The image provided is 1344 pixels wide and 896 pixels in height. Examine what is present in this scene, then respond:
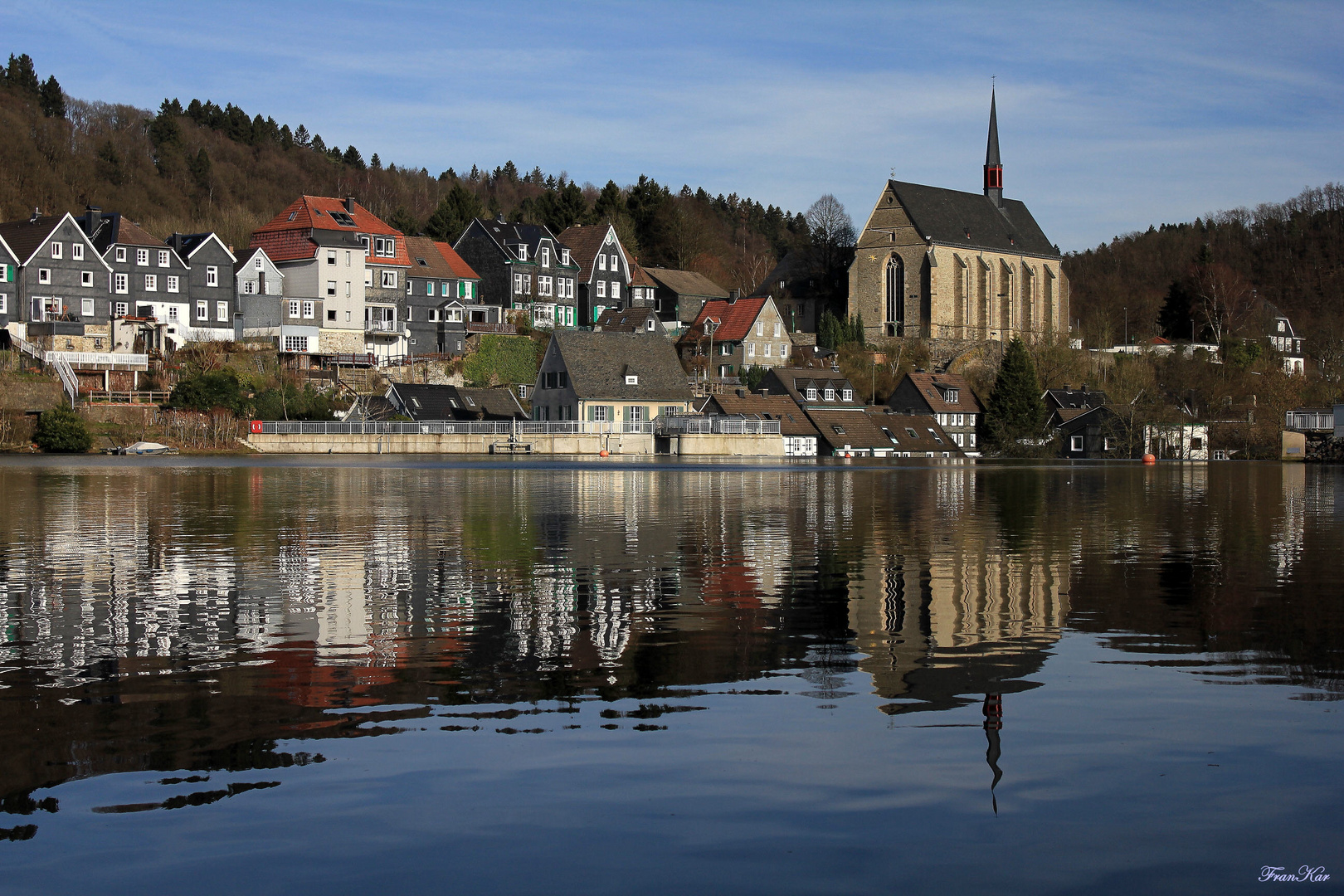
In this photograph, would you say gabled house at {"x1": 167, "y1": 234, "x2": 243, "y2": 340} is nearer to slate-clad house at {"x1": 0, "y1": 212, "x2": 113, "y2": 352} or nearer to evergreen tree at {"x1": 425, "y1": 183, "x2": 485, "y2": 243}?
slate-clad house at {"x1": 0, "y1": 212, "x2": 113, "y2": 352}

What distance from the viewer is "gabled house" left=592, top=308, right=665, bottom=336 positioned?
11012 centimetres

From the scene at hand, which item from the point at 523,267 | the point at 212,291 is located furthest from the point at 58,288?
the point at 523,267

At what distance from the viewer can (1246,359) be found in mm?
126188

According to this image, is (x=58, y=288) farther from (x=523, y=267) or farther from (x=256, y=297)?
(x=523, y=267)

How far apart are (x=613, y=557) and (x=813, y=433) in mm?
73889

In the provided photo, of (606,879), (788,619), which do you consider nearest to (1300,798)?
(606,879)

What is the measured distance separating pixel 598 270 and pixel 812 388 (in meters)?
25.5

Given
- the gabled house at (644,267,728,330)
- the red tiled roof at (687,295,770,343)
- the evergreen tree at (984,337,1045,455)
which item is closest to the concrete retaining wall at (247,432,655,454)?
the red tiled roof at (687,295,770,343)

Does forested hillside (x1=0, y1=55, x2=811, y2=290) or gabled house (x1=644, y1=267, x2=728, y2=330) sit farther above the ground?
forested hillside (x1=0, y1=55, x2=811, y2=290)

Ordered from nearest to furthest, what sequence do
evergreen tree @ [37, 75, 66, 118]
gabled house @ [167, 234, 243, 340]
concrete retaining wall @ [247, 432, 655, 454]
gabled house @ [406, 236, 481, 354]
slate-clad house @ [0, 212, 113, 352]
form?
concrete retaining wall @ [247, 432, 655, 454] → slate-clad house @ [0, 212, 113, 352] → gabled house @ [167, 234, 243, 340] → gabled house @ [406, 236, 481, 354] → evergreen tree @ [37, 75, 66, 118]

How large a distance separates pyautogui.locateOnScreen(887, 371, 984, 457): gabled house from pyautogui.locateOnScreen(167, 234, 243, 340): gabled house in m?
53.1

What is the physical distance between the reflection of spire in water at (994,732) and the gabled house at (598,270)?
104 m

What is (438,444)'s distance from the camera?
279ft

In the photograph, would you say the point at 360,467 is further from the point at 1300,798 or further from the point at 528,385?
the point at 1300,798
